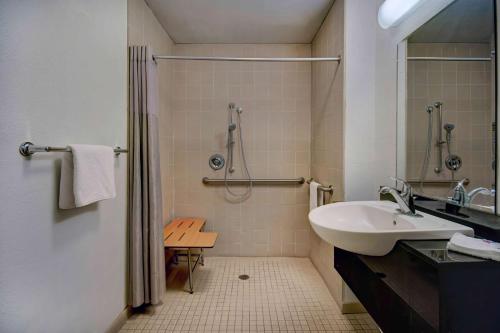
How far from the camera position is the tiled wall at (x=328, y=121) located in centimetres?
200

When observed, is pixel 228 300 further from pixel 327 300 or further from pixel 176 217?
pixel 176 217

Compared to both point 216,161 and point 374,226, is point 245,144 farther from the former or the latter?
point 374,226

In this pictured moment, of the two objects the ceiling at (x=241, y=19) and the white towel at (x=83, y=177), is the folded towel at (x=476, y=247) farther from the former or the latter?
the ceiling at (x=241, y=19)

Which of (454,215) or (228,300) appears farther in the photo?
(228,300)

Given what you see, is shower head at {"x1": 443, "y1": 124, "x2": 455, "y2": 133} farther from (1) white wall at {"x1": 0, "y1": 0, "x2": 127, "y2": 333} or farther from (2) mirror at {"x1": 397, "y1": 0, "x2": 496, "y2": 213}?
(1) white wall at {"x1": 0, "y1": 0, "x2": 127, "y2": 333}

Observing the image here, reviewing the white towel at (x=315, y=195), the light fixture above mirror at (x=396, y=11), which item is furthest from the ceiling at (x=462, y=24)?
the white towel at (x=315, y=195)

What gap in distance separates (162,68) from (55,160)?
1673 mm

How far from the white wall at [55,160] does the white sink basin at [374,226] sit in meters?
1.25

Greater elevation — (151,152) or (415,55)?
(415,55)

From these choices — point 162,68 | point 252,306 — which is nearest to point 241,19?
point 162,68

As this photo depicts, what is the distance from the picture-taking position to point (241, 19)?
241 centimetres

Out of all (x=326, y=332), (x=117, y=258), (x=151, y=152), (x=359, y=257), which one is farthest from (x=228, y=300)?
(x=151, y=152)

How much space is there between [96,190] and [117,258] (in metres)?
0.64

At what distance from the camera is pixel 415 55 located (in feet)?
5.27
